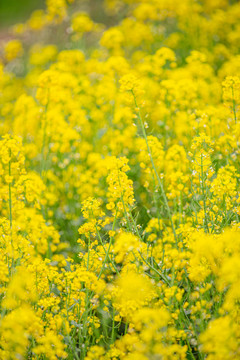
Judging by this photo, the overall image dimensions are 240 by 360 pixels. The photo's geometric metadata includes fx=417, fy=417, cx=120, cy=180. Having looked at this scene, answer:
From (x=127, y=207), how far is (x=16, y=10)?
12.6m

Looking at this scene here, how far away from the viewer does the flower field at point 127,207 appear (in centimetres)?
198

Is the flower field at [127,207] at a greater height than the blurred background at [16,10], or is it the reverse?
the flower field at [127,207]

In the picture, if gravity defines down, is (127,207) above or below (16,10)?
above

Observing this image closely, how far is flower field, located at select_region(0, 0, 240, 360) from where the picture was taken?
1982 mm

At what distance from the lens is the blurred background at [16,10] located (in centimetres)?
1259

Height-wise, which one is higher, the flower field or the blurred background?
the flower field

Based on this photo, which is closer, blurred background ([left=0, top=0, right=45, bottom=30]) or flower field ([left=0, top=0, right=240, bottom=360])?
flower field ([left=0, top=0, right=240, bottom=360])

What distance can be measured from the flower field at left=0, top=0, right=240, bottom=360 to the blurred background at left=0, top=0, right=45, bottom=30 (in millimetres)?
6488

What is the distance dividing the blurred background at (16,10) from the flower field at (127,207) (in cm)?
649

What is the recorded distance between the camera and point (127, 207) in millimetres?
2383

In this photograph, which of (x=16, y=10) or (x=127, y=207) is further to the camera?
(x=16, y=10)

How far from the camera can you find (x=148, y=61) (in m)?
4.66

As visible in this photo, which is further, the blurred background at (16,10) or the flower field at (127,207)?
the blurred background at (16,10)

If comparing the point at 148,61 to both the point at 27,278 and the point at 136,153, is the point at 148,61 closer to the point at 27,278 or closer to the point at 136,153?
the point at 136,153
